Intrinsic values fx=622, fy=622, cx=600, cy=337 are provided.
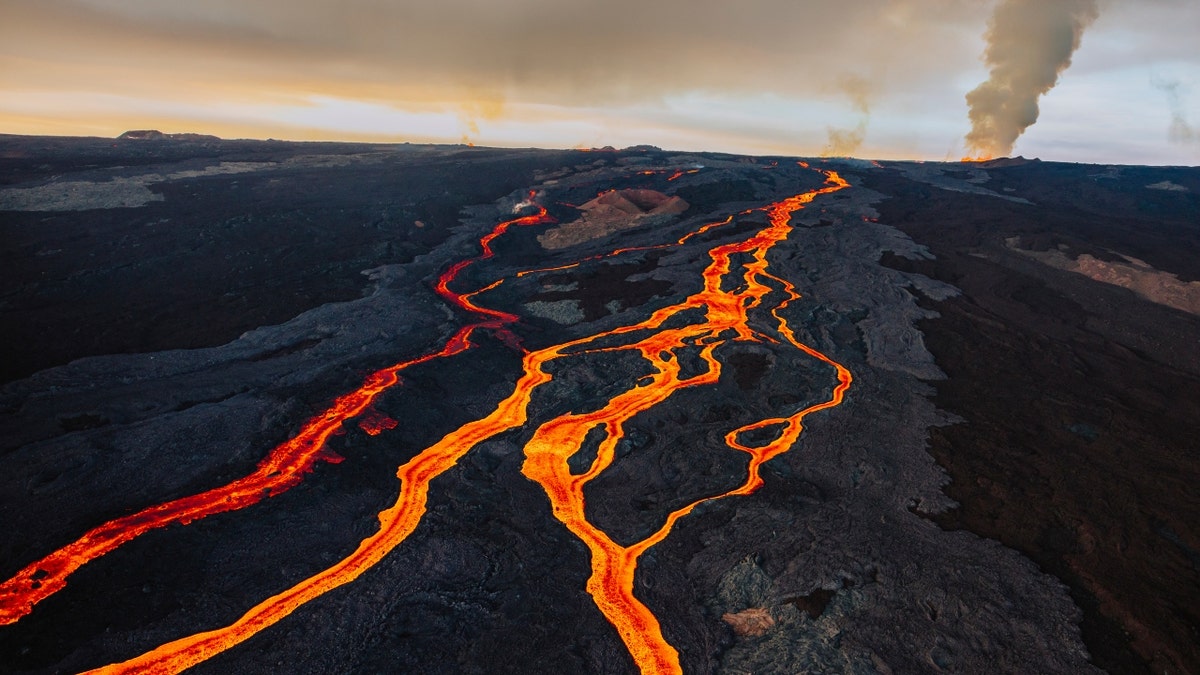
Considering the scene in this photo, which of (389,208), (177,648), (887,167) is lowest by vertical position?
(177,648)

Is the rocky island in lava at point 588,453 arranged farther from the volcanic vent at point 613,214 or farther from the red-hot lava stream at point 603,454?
the volcanic vent at point 613,214

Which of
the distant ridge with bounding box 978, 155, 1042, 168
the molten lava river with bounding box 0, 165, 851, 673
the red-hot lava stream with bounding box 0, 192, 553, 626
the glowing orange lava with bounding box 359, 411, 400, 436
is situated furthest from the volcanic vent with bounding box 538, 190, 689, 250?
the distant ridge with bounding box 978, 155, 1042, 168

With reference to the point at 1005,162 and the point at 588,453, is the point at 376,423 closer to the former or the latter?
the point at 588,453

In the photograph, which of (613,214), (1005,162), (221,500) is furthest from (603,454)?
(1005,162)

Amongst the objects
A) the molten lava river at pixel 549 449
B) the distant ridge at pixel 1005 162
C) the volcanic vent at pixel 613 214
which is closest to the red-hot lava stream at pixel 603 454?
the molten lava river at pixel 549 449

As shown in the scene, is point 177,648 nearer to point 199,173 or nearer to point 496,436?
point 496,436

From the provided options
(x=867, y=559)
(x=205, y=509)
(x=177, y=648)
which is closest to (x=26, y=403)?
(x=205, y=509)

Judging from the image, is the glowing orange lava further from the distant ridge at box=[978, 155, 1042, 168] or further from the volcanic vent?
the distant ridge at box=[978, 155, 1042, 168]
